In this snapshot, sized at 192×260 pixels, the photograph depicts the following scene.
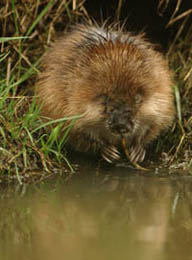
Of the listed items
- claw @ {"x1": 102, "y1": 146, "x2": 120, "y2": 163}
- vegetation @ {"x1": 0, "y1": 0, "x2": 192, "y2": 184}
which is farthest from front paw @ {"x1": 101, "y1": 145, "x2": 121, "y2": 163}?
vegetation @ {"x1": 0, "y1": 0, "x2": 192, "y2": 184}

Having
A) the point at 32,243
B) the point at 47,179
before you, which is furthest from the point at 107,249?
the point at 47,179

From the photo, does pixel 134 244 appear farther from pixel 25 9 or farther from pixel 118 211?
pixel 25 9

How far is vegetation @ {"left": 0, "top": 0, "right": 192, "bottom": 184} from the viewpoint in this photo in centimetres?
321

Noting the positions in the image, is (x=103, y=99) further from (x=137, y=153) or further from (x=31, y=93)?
(x=31, y=93)

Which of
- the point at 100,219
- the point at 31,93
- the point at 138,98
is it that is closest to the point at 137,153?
the point at 138,98

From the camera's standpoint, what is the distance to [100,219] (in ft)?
7.97

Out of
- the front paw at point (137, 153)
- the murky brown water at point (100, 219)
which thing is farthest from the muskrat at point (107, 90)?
the murky brown water at point (100, 219)

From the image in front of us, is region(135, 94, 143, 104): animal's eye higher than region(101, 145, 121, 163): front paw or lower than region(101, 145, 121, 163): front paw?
higher

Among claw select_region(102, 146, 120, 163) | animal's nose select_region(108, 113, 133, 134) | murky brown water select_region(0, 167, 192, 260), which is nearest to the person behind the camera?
murky brown water select_region(0, 167, 192, 260)

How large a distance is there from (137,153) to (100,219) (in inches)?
45.2

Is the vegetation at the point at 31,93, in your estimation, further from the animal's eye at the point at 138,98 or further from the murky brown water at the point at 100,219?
the animal's eye at the point at 138,98

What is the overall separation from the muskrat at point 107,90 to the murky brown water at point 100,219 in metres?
0.30

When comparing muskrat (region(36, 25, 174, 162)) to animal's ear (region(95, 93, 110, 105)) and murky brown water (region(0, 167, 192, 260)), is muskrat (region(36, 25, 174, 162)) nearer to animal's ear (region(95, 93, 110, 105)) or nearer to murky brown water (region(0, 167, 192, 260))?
animal's ear (region(95, 93, 110, 105))

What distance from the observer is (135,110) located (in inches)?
127
